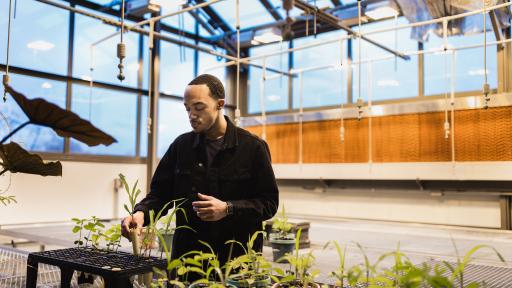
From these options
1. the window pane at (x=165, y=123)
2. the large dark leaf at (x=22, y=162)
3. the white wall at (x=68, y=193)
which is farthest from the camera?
the window pane at (x=165, y=123)

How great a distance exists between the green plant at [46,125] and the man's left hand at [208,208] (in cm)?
41

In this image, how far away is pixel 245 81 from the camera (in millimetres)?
10000

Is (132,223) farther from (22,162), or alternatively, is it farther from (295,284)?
(295,284)

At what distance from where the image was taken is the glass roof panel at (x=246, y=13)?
29.3ft

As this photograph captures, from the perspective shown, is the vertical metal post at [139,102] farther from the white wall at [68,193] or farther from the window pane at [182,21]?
the window pane at [182,21]

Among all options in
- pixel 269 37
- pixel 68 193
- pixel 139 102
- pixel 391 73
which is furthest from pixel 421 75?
pixel 68 193

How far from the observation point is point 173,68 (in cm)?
892

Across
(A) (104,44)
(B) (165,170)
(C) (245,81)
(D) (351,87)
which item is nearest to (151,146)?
(A) (104,44)

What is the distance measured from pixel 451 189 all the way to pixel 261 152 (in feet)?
18.6

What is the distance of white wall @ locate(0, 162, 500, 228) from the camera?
257 inches

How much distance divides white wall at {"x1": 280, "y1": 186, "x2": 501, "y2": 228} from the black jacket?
568 cm

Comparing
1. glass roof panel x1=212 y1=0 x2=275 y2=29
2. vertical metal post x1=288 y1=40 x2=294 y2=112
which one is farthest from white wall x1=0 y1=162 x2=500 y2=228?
glass roof panel x1=212 y1=0 x2=275 y2=29

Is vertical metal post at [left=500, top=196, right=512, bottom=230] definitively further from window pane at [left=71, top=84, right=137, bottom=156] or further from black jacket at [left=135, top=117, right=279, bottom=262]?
window pane at [left=71, top=84, right=137, bottom=156]

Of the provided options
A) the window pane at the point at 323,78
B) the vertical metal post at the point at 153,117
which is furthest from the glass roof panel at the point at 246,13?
the vertical metal post at the point at 153,117
